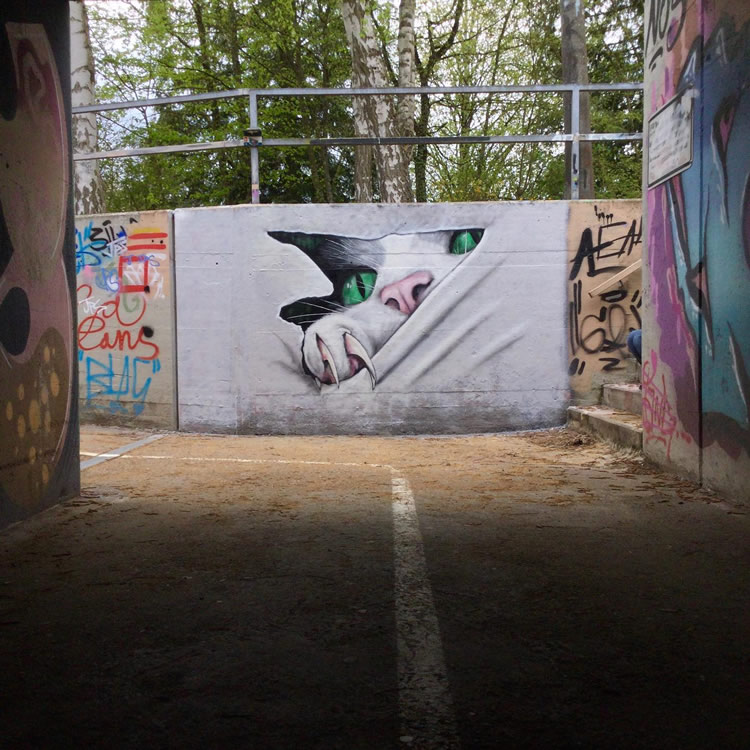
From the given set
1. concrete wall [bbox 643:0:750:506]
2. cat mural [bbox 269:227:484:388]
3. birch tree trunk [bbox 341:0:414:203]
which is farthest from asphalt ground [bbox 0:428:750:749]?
birch tree trunk [bbox 341:0:414:203]

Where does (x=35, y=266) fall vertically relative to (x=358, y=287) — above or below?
below

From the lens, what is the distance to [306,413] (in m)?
10.1

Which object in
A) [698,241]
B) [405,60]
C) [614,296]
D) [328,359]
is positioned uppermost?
[405,60]

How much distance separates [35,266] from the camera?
5332 mm

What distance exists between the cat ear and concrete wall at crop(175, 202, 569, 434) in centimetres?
2

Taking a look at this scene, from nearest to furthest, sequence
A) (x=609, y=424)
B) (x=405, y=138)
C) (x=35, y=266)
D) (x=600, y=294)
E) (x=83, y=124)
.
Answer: (x=35, y=266), (x=609, y=424), (x=405, y=138), (x=600, y=294), (x=83, y=124)

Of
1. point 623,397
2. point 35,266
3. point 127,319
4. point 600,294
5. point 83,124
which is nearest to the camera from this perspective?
point 35,266

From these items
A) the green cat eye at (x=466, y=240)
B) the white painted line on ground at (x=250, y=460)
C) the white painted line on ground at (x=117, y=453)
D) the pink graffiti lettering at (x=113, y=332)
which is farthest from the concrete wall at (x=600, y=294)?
the pink graffiti lettering at (x=113, y=332)

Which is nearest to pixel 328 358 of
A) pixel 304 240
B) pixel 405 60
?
pixel 304 240

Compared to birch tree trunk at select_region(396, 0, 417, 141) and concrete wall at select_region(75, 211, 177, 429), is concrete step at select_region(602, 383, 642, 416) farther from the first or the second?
birch tree trunk at select_region(396, 0, 417, 141)

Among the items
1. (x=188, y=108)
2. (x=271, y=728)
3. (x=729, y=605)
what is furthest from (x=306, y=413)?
(x=188, y=108)

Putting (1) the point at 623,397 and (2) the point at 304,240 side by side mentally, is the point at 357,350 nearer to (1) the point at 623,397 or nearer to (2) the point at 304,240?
(2) the point at 304,240

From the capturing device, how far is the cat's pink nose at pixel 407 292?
32.8 feet

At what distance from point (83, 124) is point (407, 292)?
7.32 metres
